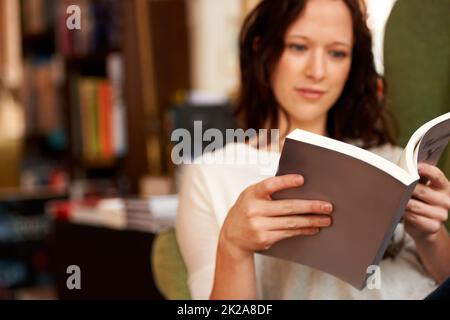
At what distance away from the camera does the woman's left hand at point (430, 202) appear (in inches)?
31.0

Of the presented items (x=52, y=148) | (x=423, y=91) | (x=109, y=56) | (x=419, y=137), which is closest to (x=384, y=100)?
(x=423, y=91)

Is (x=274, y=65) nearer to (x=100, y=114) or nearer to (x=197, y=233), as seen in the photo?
(x=197, y=233)

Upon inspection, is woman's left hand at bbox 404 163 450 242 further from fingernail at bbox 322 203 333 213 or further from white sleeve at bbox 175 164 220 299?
white sleeve at bbox 175 164 220 299

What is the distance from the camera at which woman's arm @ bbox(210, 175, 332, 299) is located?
29.2 inches

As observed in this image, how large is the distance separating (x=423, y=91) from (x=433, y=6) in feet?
0.40

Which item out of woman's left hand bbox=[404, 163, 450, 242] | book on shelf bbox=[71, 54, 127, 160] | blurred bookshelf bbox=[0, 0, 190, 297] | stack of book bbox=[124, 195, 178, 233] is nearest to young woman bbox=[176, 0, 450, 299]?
woman's left hand bbox=[404, 163, 450, 242]

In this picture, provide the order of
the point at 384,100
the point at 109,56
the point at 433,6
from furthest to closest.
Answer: the point at 109,56
the point at 384,100
the point at 433,6

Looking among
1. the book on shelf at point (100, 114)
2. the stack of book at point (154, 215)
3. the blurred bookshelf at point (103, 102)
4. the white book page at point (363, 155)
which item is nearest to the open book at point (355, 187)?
the white book page at point (363, 155)

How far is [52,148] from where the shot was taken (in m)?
3.17

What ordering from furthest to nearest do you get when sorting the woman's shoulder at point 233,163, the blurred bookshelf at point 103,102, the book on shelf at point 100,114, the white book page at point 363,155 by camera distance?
the book on shelf at point 100,114 < the blurred bookshelf at point 103,102 < the woman's shoulder at point 233,163 < the white book page at point 363,155

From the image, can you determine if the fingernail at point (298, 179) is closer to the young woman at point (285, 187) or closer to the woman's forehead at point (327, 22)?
the young woman at point (285, 187)

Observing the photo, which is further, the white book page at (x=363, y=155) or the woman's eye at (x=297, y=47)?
the woman's eye at (x=297, y=47)

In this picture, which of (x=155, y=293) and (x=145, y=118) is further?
(x=145, y=118)

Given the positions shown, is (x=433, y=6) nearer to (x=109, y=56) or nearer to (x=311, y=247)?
(x=311, y=247)
